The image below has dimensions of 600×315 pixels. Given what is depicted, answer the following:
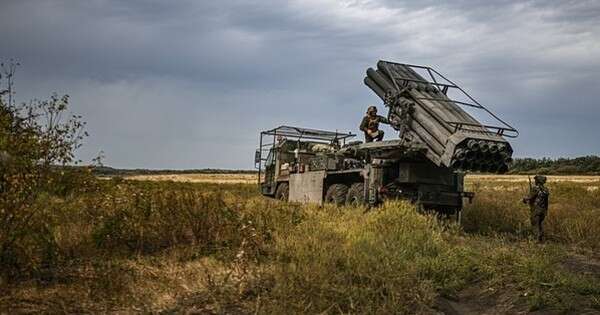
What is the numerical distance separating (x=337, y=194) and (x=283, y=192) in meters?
4.37

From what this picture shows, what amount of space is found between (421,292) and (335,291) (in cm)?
102

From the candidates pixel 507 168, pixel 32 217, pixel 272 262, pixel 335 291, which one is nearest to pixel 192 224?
pixel 272 262

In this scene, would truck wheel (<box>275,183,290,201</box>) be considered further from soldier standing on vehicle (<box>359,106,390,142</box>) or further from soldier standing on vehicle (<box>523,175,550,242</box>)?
soldier standing on vehicle (<box>523,175,550,242</box>)

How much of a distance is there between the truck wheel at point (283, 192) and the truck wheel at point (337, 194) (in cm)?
302

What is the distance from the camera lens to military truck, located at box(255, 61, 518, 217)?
1191 cm

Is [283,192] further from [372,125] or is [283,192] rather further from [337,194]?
[372,125]

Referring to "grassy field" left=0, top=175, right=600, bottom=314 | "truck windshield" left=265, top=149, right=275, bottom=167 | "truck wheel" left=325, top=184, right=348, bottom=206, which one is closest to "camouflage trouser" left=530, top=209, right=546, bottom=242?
"grassy field" left=0, top=175, right=600, bottom=314

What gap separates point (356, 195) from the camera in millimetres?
14484

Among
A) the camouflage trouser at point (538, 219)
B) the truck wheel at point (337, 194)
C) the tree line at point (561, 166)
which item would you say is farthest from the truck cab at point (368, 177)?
the tree line at point (561, 166)

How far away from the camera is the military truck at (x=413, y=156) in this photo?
39.1ft

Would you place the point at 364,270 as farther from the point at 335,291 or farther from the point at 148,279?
the point at 148,279

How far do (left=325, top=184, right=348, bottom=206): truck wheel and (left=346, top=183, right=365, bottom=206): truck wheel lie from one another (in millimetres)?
307

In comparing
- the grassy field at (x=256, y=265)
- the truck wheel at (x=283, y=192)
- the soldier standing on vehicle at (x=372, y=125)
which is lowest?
the grassy field at (x=256, y=265)

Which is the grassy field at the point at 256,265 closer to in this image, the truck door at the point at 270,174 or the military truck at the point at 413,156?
the military truck at the point at 413,156
